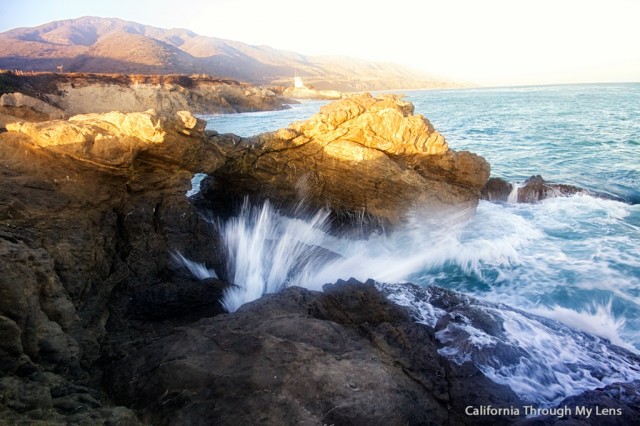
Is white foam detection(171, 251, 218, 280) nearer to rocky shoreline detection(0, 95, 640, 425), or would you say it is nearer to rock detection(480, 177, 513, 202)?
rocky shoreline detection(0, 95, 640, 425)

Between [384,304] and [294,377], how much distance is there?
6.80 ft

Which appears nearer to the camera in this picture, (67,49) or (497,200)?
(497,200)

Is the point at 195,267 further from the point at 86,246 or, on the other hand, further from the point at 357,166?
the point at 357,166

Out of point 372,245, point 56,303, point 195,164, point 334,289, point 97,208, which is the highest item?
point 195,164

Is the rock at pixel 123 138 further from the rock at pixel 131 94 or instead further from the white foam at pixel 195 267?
the rock at pixel 131 94

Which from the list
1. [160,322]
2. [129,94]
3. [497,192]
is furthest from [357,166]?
[129,94]

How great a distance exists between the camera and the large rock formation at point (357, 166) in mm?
8516

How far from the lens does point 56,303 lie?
3.71 m

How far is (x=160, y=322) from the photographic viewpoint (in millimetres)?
4801

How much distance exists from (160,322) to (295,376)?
97.2 inches

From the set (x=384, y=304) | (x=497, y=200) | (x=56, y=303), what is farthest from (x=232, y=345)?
(x=497, y=200)

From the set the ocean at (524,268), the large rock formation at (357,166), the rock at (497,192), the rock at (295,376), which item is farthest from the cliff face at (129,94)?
the rock at (497,192)

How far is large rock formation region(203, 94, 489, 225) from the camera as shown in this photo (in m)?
8.52

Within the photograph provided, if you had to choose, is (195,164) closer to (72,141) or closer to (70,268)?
(72,141)
